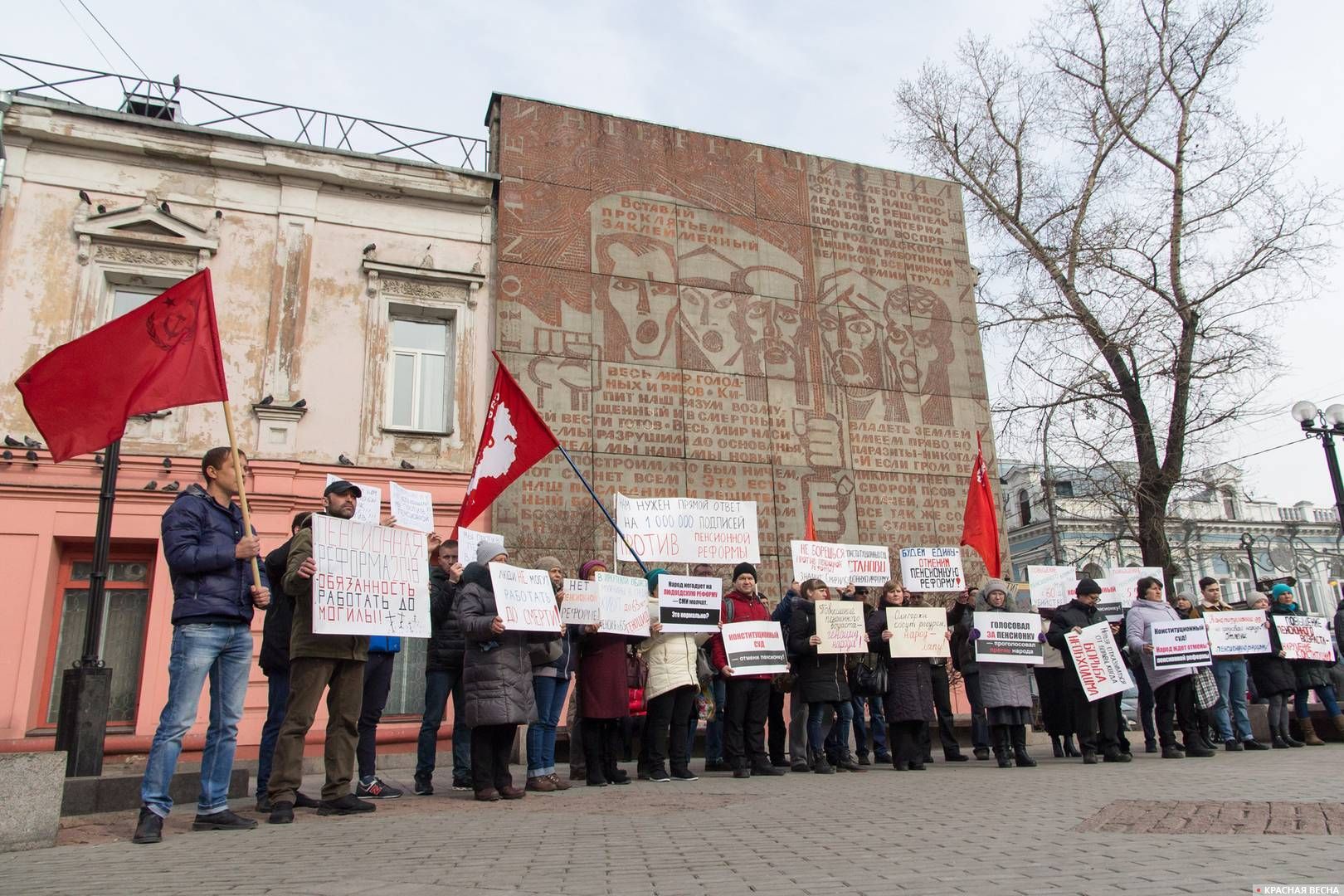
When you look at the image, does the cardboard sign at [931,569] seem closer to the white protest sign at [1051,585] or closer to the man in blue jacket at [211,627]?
the white protest sign at [1051,585]

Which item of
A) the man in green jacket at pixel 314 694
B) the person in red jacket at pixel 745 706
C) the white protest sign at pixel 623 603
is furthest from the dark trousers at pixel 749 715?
the man in green jacket at pixel 314 694

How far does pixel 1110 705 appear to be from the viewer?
32.8 feet

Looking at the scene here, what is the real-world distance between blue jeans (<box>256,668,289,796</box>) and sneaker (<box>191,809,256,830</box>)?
3.71ft

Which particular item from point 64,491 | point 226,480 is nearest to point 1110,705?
point 226,480

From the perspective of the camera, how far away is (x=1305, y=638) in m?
11.5

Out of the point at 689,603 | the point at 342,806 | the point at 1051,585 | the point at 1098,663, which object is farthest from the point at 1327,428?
the point at 342,806

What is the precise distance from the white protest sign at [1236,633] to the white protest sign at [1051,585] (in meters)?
3.00

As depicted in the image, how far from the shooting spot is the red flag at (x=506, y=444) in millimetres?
9891

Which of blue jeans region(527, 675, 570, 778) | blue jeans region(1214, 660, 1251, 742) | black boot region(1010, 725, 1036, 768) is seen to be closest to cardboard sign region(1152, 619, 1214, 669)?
blue jeans region(1214, 660, 1251, 742)

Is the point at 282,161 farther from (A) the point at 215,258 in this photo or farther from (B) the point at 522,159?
(B) the point at 522,159

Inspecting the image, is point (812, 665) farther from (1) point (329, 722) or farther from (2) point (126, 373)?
(2) point (126, 373)

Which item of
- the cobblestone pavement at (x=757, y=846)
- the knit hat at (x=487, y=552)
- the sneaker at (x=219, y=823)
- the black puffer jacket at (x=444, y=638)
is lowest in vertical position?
the cobblestone pavement at (x=757, y=846)

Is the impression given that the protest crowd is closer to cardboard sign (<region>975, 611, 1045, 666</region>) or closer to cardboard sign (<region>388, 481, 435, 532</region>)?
cardboard sign (<region>975, 611, 1045, 666</region>)

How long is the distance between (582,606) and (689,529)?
3.46m
